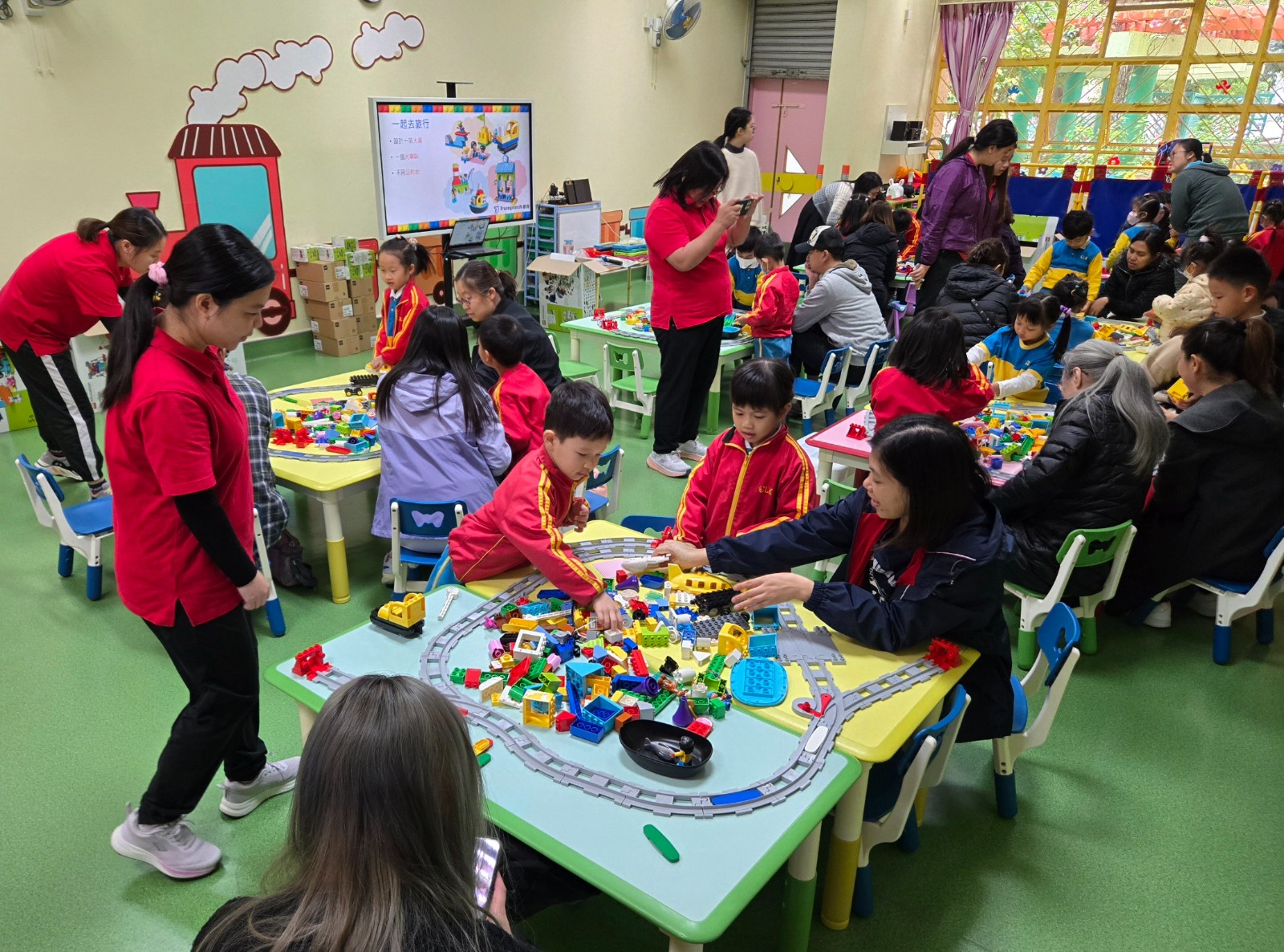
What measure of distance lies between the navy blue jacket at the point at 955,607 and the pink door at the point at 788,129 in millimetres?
9613

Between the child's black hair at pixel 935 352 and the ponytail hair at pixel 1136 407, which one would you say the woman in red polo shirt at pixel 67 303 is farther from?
the ponytail hair at pixel 1136 407

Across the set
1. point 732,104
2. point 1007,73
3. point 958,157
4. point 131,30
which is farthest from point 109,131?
point 1007,73

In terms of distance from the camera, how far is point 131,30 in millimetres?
5238

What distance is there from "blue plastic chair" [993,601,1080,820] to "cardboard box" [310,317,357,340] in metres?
5.72

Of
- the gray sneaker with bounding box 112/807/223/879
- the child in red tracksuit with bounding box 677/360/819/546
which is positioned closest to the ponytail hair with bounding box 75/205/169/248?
the gray sneaker with bounding box 112/807/223/879

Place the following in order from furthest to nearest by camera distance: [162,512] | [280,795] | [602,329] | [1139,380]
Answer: [602,329], [1139,380], [280,795], [162,512]

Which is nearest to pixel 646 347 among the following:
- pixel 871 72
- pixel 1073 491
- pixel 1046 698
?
pixel 1073 491

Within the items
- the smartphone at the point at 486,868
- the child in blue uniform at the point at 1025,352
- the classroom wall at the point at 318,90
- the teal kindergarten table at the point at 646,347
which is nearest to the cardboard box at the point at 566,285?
the classroom wall at the point at 318,90

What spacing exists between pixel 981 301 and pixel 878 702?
374 cm

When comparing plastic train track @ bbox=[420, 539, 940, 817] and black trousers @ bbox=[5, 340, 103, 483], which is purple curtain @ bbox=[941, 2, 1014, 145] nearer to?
black trousers @ bbox=[5, 340, 103, 483]

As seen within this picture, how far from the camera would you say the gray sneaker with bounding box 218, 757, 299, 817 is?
227 cm

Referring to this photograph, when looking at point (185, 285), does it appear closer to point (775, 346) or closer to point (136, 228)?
point (136, 228)

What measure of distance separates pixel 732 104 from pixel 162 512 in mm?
10466

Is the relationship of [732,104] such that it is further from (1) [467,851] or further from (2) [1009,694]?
(1) [467,851]
